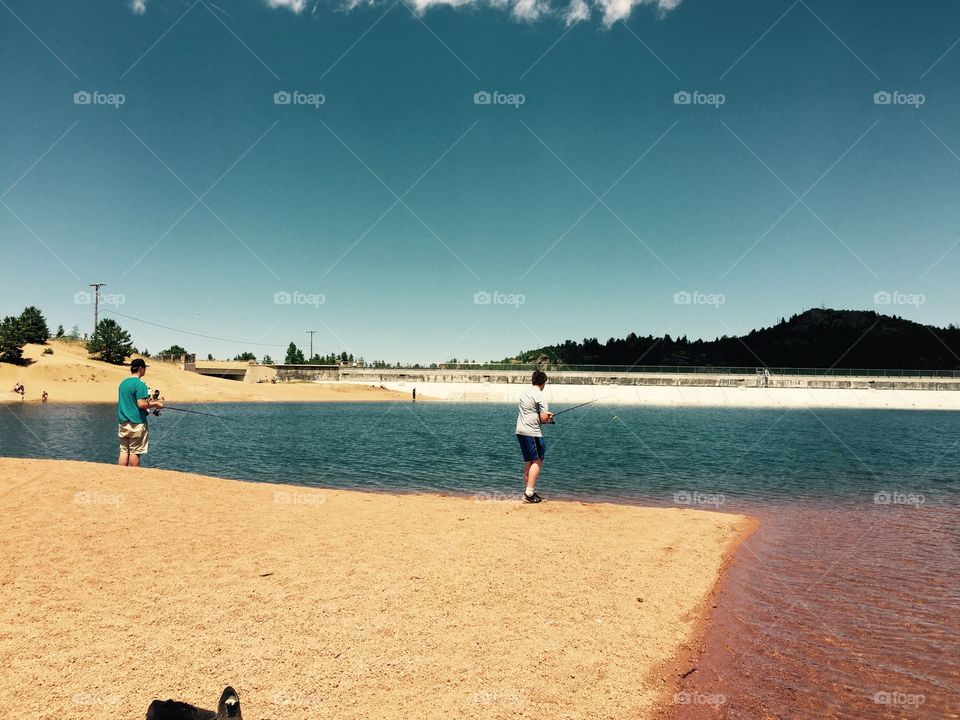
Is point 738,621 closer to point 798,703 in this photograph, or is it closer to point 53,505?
point 798,703

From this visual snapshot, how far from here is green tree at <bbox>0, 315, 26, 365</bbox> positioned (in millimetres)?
73031

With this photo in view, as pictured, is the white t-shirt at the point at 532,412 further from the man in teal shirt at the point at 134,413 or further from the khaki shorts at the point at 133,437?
the khaki shorts at the point at 133,437

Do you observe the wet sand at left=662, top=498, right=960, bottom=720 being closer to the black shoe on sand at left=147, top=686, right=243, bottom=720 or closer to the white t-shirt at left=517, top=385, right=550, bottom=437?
the black shoe on sand at left=147, top=686, right=243, bottom=720

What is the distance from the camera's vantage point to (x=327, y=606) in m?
6.70

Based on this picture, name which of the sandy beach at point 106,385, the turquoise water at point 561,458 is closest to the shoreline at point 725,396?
the sandy beach at point 106,385

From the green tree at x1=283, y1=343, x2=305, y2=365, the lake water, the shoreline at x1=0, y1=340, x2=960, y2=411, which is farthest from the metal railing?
the lake water

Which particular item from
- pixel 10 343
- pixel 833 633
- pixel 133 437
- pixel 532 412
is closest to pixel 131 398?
pixel 133 437

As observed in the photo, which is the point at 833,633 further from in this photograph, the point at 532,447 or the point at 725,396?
the point at 725,396

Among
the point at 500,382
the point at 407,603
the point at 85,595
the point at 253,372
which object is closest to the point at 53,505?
the point at 85,595

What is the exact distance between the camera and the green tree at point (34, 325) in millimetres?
85438

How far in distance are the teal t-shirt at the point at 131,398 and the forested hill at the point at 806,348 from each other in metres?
164

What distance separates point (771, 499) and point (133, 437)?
713 inches

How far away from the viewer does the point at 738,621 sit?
24.1 feet

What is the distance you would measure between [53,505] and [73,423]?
37.4 metres
